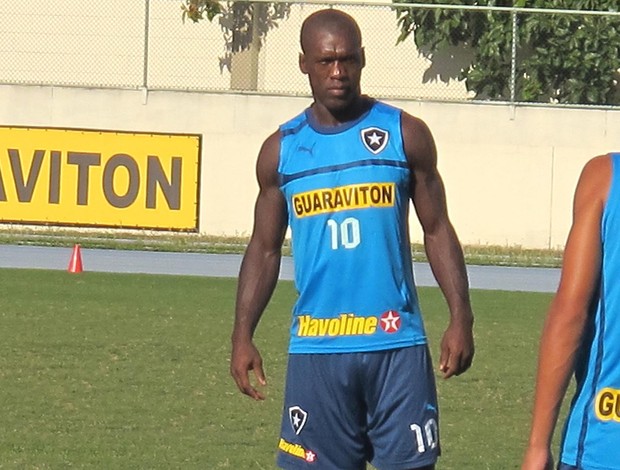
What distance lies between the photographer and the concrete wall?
74.8 feet

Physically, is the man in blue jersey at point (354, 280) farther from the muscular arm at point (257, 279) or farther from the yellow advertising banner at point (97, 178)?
the yellow advertising banner at point (97, 178)

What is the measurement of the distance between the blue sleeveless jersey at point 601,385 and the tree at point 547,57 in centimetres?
1961

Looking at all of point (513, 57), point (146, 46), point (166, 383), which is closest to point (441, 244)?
point (166, 383)

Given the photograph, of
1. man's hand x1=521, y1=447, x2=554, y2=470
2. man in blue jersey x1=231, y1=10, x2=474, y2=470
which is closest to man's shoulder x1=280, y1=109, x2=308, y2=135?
man in blue jersey x1=231, y1=10, x2=474, y2=470

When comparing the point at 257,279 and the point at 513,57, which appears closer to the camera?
the point at 257,279

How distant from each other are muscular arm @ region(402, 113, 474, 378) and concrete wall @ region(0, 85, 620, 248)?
1734 centimetres

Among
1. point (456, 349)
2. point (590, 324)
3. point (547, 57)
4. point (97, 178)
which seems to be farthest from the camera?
point (547, 57)

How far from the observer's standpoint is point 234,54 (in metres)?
25.9

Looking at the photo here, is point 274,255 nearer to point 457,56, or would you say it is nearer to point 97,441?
point 97,441

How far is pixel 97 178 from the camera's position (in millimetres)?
22703

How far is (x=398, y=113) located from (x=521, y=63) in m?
18.1

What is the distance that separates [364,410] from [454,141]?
1788 centimetres

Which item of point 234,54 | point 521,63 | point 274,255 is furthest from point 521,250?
point 274,255

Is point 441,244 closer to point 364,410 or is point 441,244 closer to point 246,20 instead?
point 364,410
